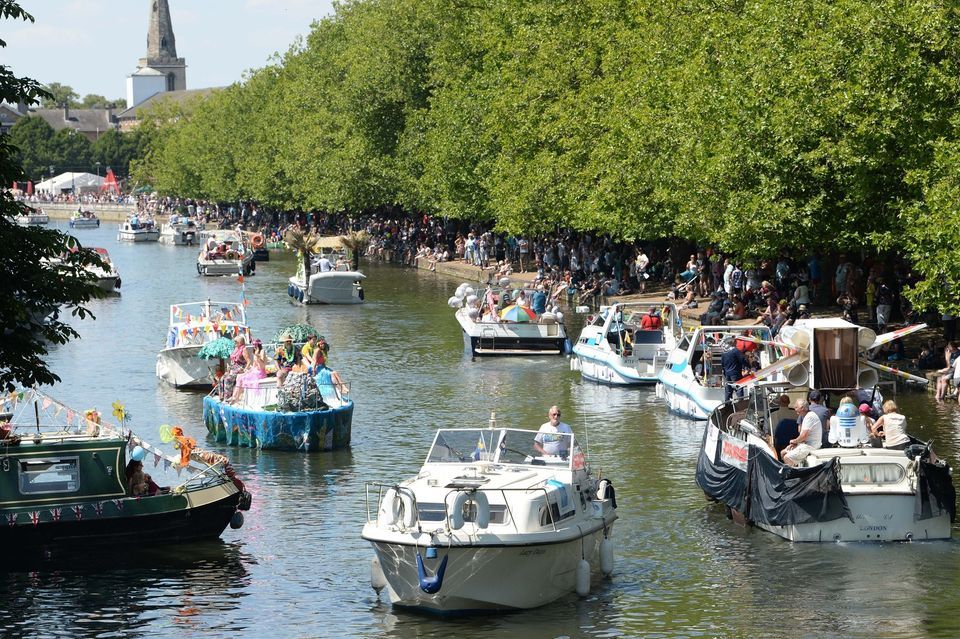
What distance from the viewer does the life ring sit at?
21688 mm

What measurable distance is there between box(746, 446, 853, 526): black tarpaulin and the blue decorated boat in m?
11.2

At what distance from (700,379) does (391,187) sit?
63.5m

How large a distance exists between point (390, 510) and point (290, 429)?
41.0ft

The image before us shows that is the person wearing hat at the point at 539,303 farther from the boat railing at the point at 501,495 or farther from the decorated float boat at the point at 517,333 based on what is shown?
the boat railing at the point at 501,495

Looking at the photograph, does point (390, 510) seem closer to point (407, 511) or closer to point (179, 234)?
point (407, 511)

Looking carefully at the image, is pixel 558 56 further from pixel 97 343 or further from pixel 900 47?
pixel 900 47

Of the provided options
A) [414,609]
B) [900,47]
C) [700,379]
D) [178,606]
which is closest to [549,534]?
[414,609]

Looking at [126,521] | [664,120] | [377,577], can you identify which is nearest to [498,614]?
[377,577]

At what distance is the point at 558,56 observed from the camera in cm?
6838

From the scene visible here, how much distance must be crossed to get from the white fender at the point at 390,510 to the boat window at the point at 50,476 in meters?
6.68

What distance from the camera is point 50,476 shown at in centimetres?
2633

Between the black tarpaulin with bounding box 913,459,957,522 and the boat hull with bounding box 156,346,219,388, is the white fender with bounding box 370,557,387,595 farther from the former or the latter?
the boat hull with bounding box 156,346,219,388

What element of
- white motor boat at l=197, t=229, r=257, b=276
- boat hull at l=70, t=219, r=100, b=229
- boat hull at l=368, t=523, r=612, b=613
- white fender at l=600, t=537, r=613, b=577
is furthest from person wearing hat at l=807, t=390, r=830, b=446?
boat hull at l=70, t=219, r=100, b=229

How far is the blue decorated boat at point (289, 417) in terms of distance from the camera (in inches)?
1350
